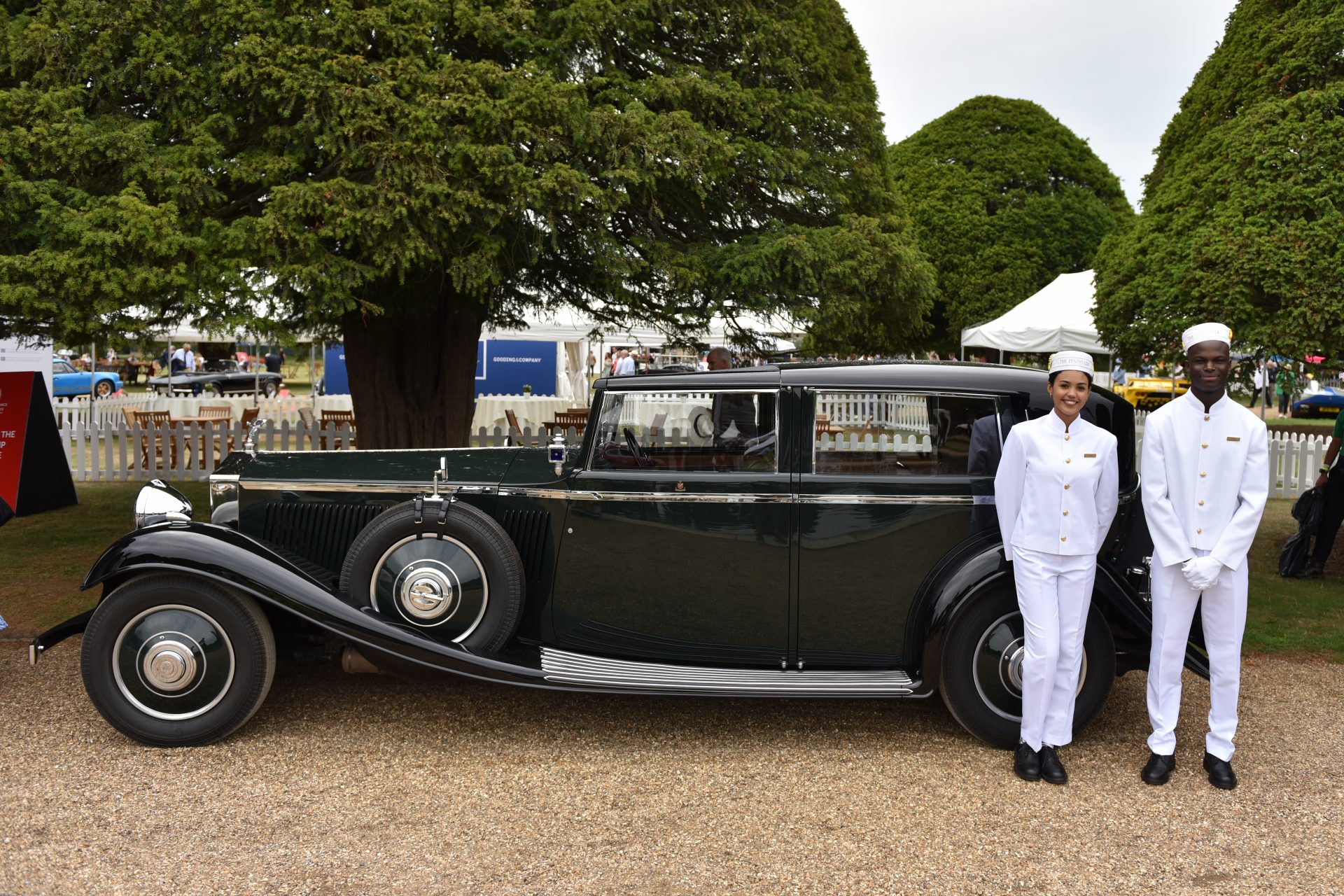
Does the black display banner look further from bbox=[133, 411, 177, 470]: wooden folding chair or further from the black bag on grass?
the black bag on grass

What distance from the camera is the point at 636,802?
13.1 feet

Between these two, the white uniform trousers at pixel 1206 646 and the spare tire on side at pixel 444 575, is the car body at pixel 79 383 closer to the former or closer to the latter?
the spare tire on side at pixel 444 575

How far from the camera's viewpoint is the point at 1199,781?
13.9 ft

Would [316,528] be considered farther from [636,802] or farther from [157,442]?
[157,442]

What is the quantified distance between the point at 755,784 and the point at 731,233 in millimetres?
5098

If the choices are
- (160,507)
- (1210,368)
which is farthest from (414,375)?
(1210,368)

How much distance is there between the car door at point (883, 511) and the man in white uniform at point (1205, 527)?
0.70 metres

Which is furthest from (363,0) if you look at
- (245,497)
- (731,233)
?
(245,497)

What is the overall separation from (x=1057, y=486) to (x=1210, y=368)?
76 cm

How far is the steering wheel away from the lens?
4.71 metres

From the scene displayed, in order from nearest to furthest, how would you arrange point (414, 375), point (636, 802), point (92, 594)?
1. point (636, 802)
2. point (92, 594)
3. point (414, 375)

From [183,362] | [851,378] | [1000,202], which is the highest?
[1000,202]

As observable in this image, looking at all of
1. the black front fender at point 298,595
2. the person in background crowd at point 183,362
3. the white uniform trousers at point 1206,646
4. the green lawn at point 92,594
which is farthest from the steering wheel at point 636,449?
the person in background crowd at point 183,362

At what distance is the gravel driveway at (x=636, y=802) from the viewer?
11.2ft
